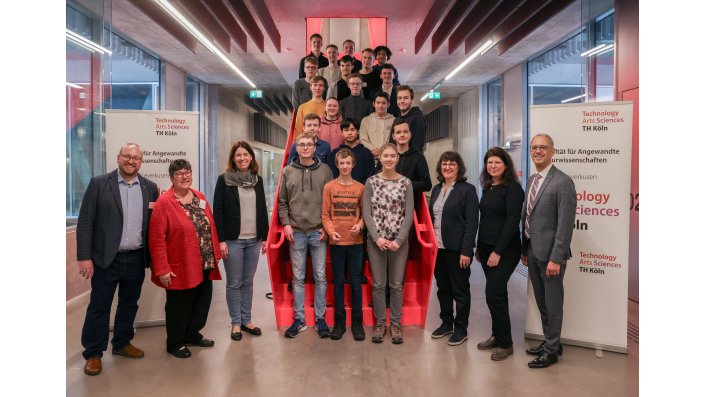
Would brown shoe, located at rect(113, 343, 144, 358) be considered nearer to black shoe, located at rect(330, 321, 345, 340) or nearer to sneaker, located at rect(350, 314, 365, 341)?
black shoe, located at rect(330, 321, 345, 340)

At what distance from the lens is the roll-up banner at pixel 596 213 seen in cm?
363

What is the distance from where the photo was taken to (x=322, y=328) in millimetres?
3979

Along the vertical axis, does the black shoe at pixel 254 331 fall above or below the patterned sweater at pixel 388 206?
below

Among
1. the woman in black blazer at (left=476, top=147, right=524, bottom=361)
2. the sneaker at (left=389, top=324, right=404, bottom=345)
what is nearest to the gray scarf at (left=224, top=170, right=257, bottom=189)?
the sneaker at (left=389, top=324, right=404, bottom=345)

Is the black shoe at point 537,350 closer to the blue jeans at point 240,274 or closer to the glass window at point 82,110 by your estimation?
the blue jeans at point 240,274

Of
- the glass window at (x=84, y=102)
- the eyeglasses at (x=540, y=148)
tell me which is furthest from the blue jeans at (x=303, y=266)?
the glass window at (x=84, y=102)

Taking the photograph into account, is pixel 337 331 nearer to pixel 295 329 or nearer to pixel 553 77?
pixel 295 329

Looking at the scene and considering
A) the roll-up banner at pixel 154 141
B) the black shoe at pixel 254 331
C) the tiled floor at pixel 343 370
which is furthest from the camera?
the roll-up banner at pixel 154 141

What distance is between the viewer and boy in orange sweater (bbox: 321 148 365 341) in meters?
3.79

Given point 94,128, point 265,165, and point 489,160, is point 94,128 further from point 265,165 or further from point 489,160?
point 265,165

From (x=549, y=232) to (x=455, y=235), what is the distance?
723 mm

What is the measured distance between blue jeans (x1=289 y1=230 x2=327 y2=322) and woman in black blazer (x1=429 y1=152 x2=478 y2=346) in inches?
39.8

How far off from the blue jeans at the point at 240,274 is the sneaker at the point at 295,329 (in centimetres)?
41

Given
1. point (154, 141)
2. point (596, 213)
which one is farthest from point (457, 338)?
point (154, 141)
